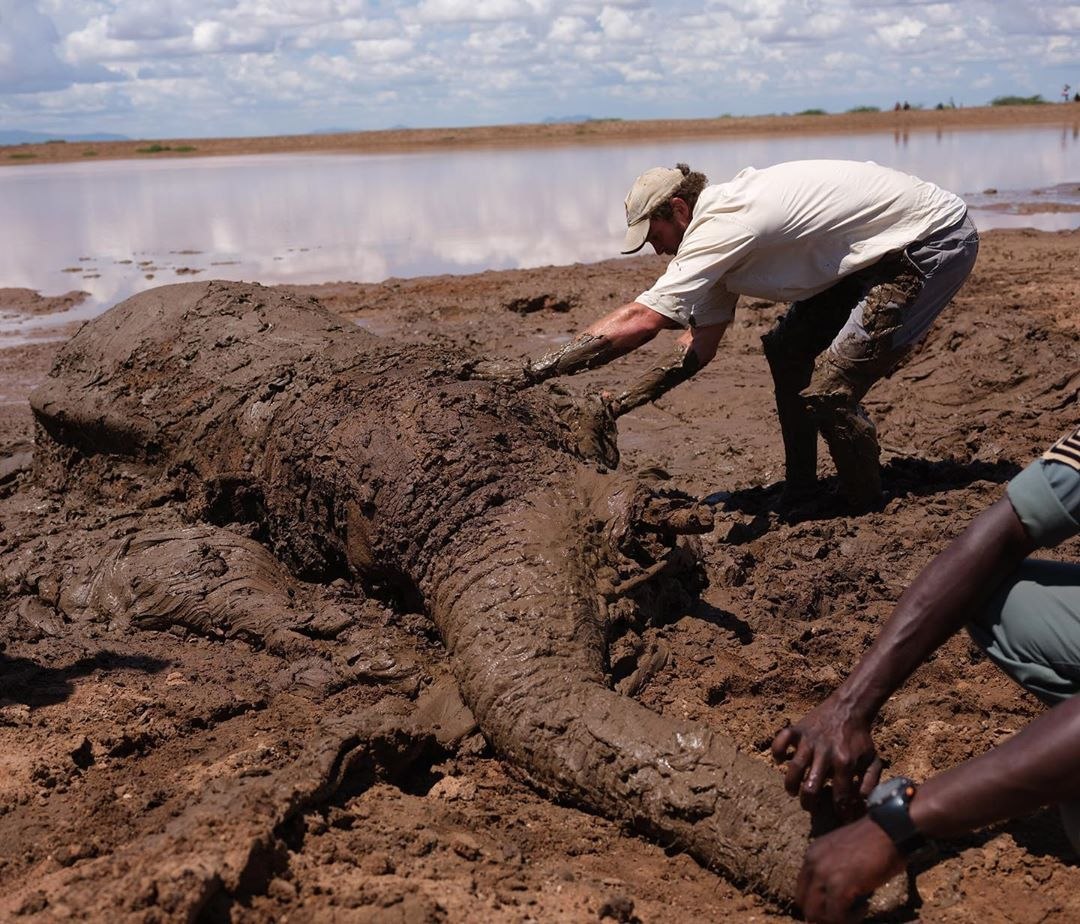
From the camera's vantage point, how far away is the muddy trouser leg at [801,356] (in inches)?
223

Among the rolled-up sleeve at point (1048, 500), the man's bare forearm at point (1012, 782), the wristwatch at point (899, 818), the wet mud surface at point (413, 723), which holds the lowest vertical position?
the wet mud surface at point (413, 723)

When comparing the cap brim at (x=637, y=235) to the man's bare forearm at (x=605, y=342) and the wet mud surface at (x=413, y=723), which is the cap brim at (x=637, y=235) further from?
the wet mud surface at (x=413, y=723)

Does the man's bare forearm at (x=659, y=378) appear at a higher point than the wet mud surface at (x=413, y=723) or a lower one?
higher

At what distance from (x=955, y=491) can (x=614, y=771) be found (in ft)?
10.5

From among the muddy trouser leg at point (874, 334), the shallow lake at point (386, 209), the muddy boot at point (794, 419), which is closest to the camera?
the muddy trouser leg at point (874, 334)

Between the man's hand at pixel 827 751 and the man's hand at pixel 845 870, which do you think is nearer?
the man's hand at pixel 845 870

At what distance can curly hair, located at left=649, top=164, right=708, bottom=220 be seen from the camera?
521cm

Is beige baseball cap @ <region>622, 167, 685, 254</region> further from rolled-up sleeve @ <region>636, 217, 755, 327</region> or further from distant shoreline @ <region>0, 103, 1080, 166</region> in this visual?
distant shoreline @ <region>0, 103, 1080, 166</region>

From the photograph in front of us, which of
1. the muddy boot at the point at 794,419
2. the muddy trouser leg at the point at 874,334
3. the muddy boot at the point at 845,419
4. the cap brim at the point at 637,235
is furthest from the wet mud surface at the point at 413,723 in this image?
the cap brim at the point at 637,235

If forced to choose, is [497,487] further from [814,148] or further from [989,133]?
[989,133]

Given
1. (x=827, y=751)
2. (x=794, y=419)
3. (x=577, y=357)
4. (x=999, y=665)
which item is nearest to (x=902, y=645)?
(x=827, y=751)

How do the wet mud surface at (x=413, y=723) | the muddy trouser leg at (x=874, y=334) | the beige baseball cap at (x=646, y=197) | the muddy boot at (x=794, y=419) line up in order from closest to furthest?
the wet mud surface at (x=413, y=723) < the beige baseball cap at (x=646, y=197) < the muddy trouser leg at (x=874, y=334) < the muddy boot at (x=794, y=419)

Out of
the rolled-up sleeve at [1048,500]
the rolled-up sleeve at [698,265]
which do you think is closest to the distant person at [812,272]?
the rolled-up sleeve at [698,265]

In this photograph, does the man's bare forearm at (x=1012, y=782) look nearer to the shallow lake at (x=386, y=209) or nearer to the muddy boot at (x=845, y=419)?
the muddy boot at (x=845, y=419)
